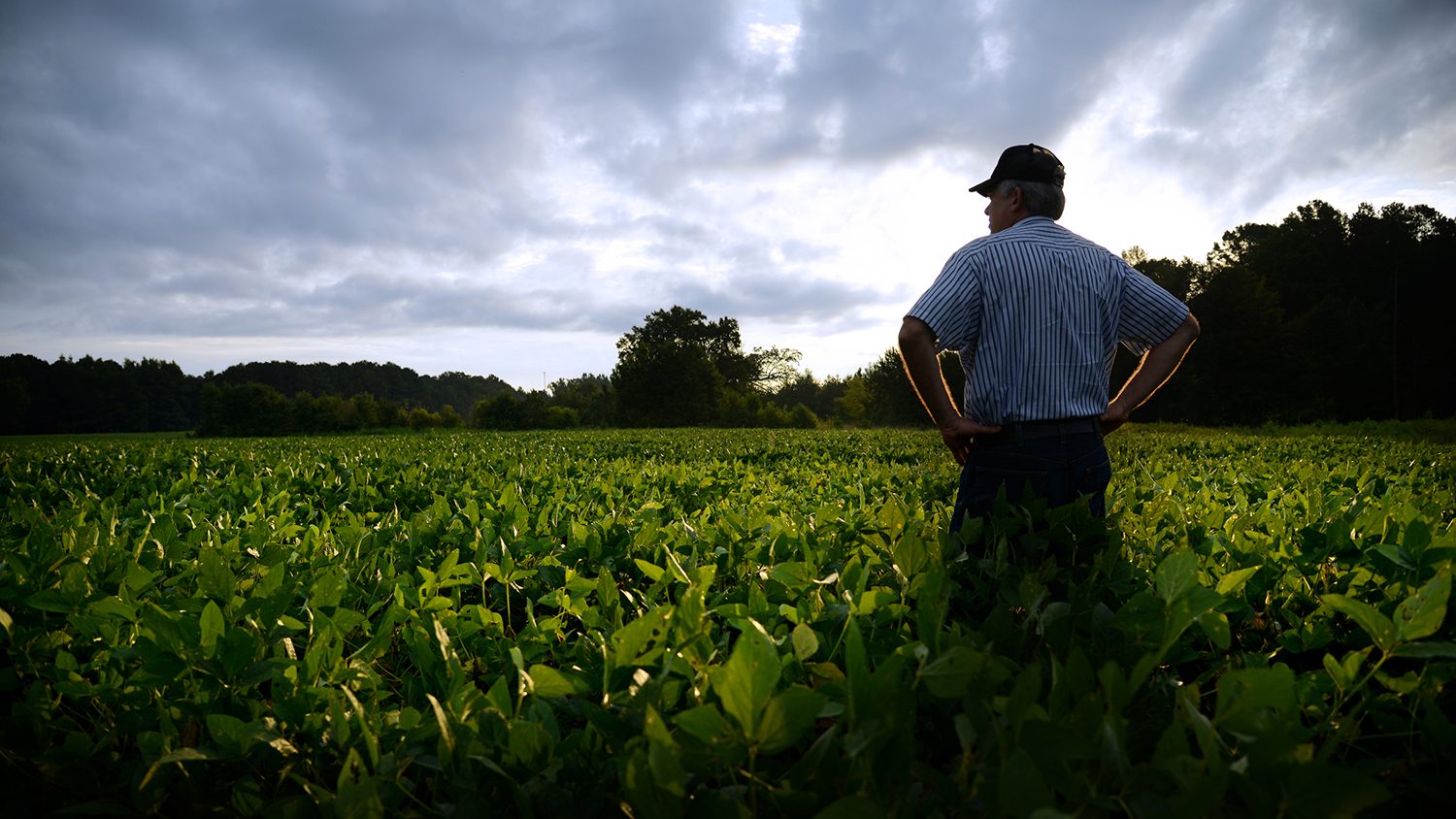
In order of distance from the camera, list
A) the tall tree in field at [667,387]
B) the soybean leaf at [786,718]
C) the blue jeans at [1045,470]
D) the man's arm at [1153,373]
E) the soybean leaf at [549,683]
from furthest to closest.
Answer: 1. the tall tree in field at [667,387]
2. the man's arm at [1153,373]
3. the blue jeans at [1045,470]
4. the soybean leaf at [549,683]
5. the soybean leaf at [786,718]

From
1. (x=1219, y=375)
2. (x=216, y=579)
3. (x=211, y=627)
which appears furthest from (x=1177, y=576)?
(x=1219, y=375)

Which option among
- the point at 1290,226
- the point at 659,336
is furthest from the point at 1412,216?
the point at 659,336

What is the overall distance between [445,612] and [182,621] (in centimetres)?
55

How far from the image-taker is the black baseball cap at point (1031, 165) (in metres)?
3.30

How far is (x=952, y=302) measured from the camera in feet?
9.98

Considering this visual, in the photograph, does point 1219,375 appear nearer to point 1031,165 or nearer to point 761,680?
point 1031,165

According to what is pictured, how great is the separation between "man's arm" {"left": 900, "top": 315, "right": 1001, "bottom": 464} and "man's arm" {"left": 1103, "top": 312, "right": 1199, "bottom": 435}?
710mm

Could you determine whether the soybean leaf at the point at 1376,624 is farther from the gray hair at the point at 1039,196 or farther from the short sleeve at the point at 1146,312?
the gray hair at the point at 1039,196

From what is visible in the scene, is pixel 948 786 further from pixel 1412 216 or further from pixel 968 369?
pixel 1412 216

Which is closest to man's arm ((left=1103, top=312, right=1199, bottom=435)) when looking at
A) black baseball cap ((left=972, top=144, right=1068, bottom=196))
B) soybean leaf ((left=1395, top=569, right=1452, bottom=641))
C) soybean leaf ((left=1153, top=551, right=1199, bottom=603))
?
black baseball cap ((left=972, top=144, right=1068, bottom=196))

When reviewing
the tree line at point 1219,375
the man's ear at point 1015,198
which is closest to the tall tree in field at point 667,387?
the tree line at point 1219,375

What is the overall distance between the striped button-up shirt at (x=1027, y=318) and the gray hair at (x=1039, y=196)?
0.23m

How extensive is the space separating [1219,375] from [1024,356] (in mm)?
56149

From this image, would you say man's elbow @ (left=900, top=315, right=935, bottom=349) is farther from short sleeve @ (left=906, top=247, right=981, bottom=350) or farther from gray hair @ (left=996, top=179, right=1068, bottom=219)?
gray hair @ (left=996, top=179, right=1068, bottom=219)
